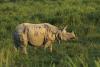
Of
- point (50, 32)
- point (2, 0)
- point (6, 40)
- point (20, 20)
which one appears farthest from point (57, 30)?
point (2, 0)

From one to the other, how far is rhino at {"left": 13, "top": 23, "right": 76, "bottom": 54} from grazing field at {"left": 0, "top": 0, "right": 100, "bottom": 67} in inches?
7.3

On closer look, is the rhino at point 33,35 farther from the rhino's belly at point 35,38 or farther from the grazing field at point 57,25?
the grazing field at point 57,25

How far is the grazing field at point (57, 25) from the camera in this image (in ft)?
25.4

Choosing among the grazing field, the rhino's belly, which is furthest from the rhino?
the grazing field

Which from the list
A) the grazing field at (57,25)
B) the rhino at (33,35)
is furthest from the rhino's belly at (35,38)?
the grazing field at (57,25)

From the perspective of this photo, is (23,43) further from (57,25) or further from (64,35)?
(57,25)

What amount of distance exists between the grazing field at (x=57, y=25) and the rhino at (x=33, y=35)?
0.61 feet

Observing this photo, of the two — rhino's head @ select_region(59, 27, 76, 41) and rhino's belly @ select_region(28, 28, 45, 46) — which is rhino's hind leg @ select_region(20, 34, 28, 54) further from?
rhino's head @ select_region(59, 27, 76, 41)

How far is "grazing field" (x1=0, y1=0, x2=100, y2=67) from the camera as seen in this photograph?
7.75 metres

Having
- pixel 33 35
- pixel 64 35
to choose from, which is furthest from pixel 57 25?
pixel 33 35

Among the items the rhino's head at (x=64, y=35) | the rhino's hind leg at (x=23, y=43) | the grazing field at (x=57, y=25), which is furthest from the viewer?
the rhino's head at (x=64, y=35)

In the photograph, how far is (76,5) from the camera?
16.9 m

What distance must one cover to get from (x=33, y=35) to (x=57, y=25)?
3.53m

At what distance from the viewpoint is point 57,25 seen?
13008 mm
